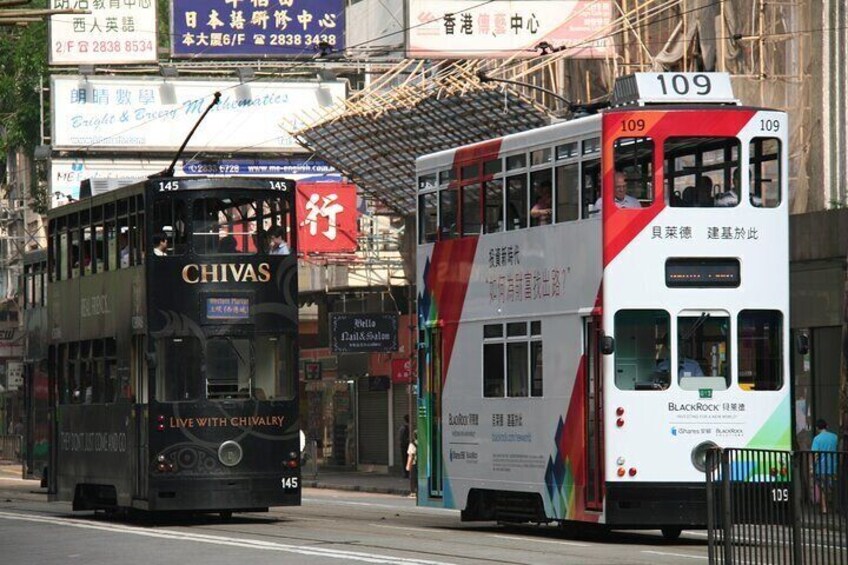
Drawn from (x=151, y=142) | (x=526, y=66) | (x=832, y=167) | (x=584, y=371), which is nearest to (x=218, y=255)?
(x=584, y=371)

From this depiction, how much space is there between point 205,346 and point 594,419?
6.48 meters

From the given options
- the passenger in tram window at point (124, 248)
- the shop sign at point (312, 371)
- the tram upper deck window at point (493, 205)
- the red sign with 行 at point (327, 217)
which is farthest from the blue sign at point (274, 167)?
the tram upper deck window at point (493, 205)

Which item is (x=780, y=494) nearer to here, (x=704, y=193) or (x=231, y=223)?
(x=704, y=193)

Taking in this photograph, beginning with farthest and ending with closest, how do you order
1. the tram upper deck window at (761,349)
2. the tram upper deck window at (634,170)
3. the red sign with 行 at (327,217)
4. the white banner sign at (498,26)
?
A: the red sign with 行 at (327,217)
the white banner sign at (498,26)
the tram upper deck window at (634,170)
the tram upper deck window at (761,349)

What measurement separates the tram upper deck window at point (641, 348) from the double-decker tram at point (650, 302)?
15 mm

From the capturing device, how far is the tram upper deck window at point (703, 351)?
835 inches

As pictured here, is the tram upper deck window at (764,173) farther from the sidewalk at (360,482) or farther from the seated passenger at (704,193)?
the sidewalk at (360,482)

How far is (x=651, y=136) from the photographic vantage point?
70.1 feet

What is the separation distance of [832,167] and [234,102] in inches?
1321

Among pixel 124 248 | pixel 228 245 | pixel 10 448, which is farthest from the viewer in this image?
pixel 10 448

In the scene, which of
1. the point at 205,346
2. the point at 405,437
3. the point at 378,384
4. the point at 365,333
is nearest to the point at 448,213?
the point at 205,346

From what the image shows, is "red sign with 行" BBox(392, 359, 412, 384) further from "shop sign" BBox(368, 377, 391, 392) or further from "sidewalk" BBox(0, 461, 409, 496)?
"sidewalk" BBox(0, 461, 409, 496)

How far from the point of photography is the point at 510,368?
76.9 feet

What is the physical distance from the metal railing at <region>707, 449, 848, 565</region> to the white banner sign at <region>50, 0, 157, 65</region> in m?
47.4
